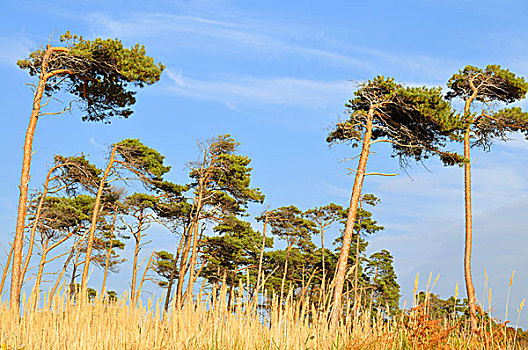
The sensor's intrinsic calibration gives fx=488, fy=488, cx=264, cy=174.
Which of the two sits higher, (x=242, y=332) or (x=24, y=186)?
(x=24, y=186)

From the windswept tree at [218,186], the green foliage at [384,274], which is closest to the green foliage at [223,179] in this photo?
the windswept tree at [218,186]

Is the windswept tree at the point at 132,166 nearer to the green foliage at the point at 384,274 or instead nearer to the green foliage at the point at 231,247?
the green foliage at the point at 231,247

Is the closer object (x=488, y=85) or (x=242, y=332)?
(x=242, y=332)

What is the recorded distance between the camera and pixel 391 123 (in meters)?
15.1

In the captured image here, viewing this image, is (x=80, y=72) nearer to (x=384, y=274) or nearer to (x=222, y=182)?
(x=222, y=182)

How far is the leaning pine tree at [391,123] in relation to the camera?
1366 cm

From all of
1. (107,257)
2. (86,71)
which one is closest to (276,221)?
(107,257)

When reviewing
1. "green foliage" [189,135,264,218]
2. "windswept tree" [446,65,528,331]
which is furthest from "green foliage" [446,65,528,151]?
"green foliage" [189,135,264,218]

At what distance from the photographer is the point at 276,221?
25.5 meters

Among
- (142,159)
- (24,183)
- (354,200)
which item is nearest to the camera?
(24,183)

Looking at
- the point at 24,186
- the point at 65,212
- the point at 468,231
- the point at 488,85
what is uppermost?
the point at 488,85

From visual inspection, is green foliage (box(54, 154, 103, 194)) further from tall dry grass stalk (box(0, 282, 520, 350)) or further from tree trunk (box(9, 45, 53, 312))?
tall dry grass stalk (box(0, 282, 520, 350))

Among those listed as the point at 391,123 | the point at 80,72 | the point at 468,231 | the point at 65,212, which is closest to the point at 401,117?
the point at 391,123

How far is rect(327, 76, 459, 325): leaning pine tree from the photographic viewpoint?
1366cm
